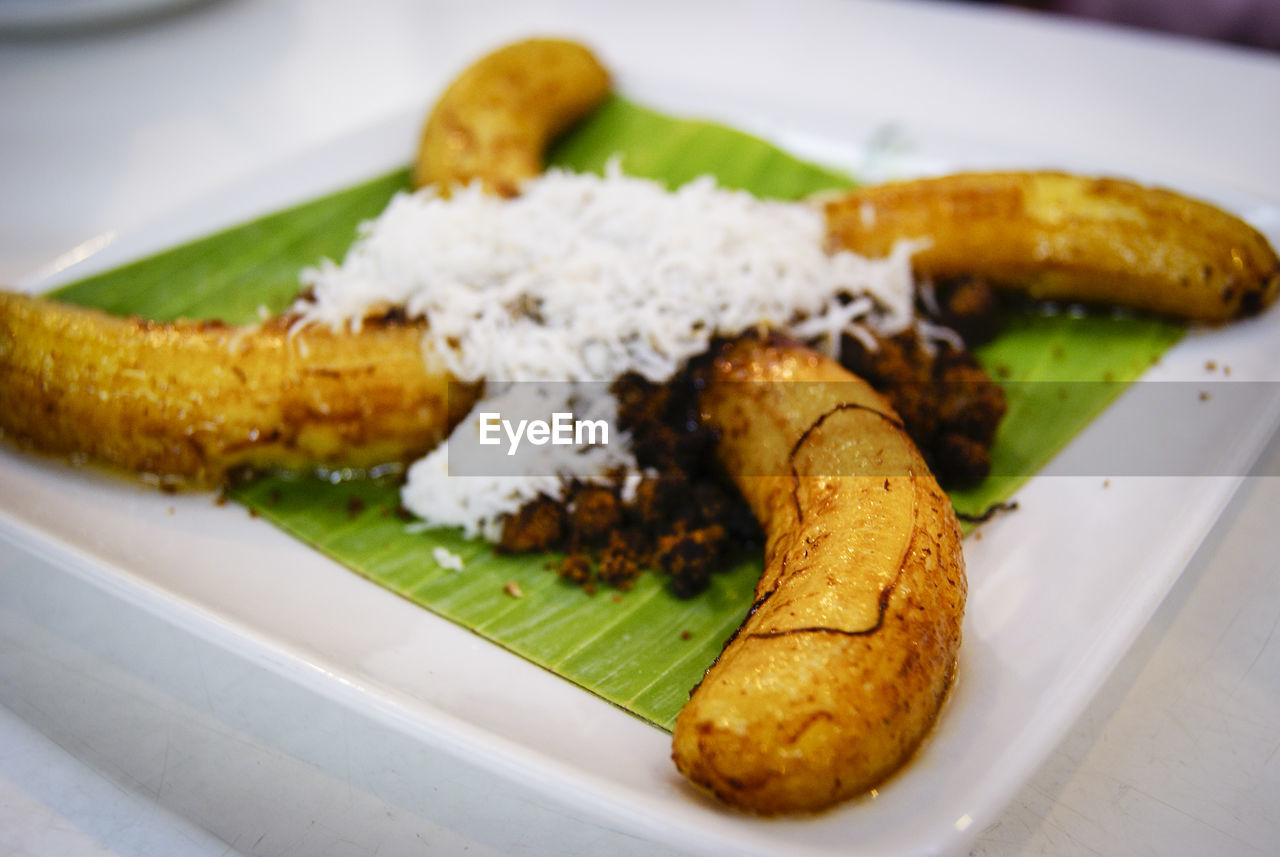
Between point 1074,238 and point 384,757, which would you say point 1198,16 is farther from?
point 384,757

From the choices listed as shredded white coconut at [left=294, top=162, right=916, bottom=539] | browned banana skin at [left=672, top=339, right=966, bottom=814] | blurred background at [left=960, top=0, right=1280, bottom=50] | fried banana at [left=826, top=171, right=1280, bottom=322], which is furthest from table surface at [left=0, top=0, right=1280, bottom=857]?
blurred background at [left=960, top=0, right=1280, bottom=50]

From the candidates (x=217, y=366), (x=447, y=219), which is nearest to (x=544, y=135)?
(x=447, y=219)

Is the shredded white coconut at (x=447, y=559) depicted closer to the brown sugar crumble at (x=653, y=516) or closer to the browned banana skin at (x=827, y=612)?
the brown sugar crumble at (x=653, y=516)

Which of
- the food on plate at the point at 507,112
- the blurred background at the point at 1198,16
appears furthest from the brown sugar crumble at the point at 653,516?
the blurred background at the point at 1198,16

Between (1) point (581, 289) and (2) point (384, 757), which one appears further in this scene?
(1) point (581, 289)

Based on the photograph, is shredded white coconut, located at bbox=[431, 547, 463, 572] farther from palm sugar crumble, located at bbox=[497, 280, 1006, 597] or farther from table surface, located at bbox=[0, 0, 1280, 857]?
table surface, located at bbox=[0, 0, 1280, 857]

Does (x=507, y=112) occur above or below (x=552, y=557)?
above

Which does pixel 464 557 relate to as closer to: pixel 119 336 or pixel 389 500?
pixel 389 500

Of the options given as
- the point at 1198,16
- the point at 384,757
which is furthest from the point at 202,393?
the point at 1198,16
